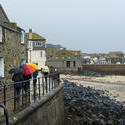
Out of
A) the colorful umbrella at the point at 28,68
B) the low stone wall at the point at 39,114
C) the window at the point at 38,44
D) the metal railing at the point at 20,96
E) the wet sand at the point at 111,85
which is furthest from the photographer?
the window at the point at 38,44

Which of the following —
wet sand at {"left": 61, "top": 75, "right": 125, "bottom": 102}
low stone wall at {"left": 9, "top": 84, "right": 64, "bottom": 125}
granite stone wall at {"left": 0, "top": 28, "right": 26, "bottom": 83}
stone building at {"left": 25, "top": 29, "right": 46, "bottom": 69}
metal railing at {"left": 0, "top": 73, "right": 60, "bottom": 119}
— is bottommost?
wet sand at {"left": 61, "top": 75, "right": 125, "bottom": 102}

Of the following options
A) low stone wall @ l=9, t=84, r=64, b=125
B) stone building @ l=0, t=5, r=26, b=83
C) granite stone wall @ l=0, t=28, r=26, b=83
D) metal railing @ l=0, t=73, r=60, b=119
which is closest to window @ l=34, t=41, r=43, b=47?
stone building @ l=0, t=5, r=26, b=83

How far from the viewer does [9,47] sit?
13945 millimetres

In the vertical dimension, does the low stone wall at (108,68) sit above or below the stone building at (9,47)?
below

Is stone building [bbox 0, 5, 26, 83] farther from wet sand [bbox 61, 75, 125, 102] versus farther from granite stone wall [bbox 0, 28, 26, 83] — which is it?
wet sand [bbox 61, 75, 125, 102]

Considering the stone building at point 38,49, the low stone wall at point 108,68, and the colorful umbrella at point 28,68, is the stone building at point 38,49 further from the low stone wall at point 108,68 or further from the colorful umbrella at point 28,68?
the colorful umbrella at point 28,68

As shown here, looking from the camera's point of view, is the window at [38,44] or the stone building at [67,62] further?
the stone building at [67,62]

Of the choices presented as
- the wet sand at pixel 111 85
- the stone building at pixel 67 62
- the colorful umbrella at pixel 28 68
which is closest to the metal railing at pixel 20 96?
the colorful umbrella at pixel 28 68

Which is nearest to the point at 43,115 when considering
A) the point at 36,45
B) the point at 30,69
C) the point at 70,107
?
the point at 30,69

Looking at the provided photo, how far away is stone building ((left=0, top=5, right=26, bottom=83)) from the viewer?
43.0 ft

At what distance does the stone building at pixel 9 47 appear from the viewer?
43.0 feet

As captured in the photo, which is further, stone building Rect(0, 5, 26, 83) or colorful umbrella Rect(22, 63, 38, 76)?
stone building Rect(0, 5, 26, 83)

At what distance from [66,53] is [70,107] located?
2187 inches

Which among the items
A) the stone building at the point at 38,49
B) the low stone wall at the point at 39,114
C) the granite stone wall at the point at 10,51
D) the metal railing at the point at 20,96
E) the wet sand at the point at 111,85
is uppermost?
the stone building at the point at 38,49
